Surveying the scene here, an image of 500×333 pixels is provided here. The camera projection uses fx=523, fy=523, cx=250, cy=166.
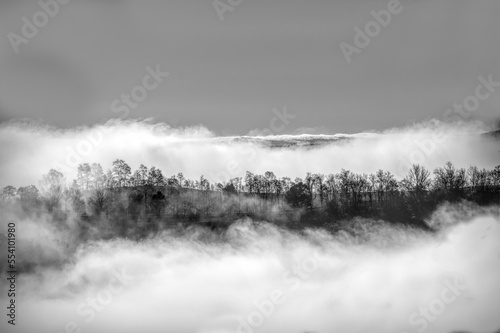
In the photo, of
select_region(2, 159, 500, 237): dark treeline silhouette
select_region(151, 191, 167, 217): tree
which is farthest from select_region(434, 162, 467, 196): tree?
select_region(151, 191, 167, 217): tree

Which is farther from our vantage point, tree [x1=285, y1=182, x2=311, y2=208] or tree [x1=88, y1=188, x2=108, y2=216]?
tree [x1=285, y1=182, x2=311, y2=208]

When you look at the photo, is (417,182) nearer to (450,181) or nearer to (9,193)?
(450,181)

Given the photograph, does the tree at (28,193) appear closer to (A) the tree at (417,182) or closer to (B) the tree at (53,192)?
(B) the tree at (53,192)

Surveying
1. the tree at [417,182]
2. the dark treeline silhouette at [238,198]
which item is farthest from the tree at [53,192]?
the tree at [417,182]

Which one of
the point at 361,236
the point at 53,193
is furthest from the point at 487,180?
the point at 53,193

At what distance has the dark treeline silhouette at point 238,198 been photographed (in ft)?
488

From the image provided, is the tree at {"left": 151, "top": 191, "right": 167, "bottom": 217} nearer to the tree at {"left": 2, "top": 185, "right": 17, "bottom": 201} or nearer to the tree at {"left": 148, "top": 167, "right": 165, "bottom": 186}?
the tree at {"left": 148, "top": 167, "right": 165, "bottom": 186}

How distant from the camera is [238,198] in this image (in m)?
159

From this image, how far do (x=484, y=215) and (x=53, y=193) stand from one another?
13088 cm

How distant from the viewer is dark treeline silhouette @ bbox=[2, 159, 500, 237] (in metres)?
149

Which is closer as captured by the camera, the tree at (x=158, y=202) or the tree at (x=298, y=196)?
the tree at (x=158, y=202)

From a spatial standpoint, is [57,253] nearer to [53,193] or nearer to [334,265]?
[53,193]

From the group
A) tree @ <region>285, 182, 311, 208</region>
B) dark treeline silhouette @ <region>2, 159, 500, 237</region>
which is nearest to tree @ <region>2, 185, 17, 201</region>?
dark treeline silhouette @ <region>2, 159, 500, 237</region>

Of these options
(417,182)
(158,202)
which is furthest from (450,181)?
(158,202)
